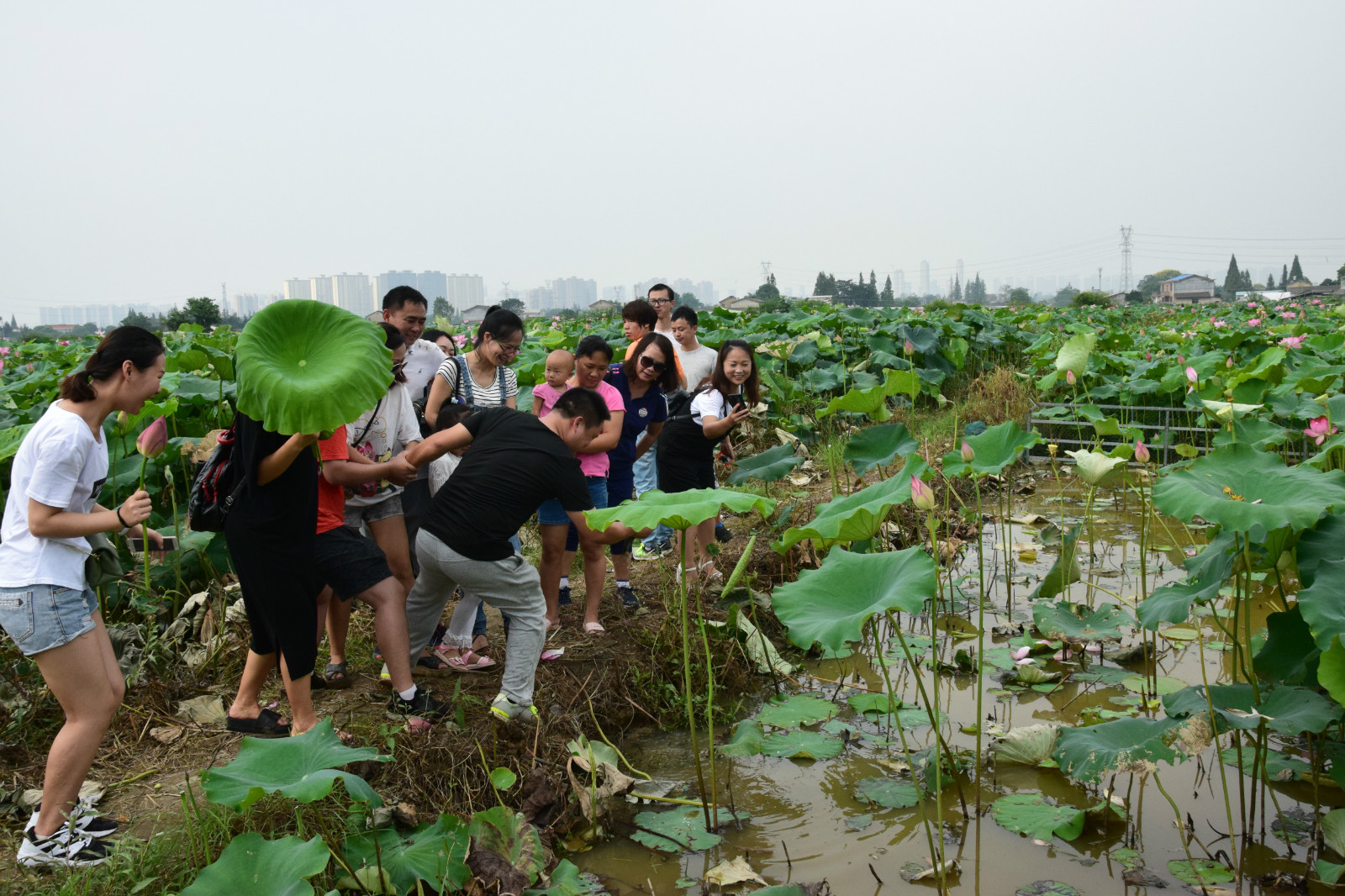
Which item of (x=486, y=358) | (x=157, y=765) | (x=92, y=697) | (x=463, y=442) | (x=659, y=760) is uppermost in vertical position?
(x=486, y=358)

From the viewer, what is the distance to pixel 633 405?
451 cm

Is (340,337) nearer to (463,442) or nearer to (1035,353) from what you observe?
(463,442)

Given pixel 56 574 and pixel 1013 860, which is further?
pixel 1013 860

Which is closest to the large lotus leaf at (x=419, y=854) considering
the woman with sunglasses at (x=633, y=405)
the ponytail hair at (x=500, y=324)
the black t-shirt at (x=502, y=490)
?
the black t-shirt at (x=502, y=490)

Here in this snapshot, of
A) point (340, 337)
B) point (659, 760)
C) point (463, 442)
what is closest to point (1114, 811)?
point (659, 760)

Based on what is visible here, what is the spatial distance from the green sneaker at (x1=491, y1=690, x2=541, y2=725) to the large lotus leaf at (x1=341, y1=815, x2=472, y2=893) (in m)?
0.55

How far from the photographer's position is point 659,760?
342 centimetres

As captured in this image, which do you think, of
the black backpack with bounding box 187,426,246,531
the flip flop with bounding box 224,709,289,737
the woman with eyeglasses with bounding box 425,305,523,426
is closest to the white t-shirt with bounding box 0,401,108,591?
the black backpack with bounding box 187,426,246,531

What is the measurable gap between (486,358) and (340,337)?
1487 millimetres

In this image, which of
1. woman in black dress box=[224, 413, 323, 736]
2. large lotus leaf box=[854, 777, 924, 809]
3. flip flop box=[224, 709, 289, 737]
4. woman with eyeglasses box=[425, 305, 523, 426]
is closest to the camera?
woman in black dress box=[224, 413, 323, 736]

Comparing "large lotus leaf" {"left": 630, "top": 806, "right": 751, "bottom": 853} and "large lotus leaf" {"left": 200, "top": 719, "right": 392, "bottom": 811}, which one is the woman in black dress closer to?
"large lotus leaf" {"left": 200, "top": 719, "right": 392, "bottom": 811}

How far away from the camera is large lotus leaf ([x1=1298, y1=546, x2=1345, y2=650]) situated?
2.19 metres

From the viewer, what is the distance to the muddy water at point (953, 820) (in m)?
2.63

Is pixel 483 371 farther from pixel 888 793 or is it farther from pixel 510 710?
pixel 888 793
